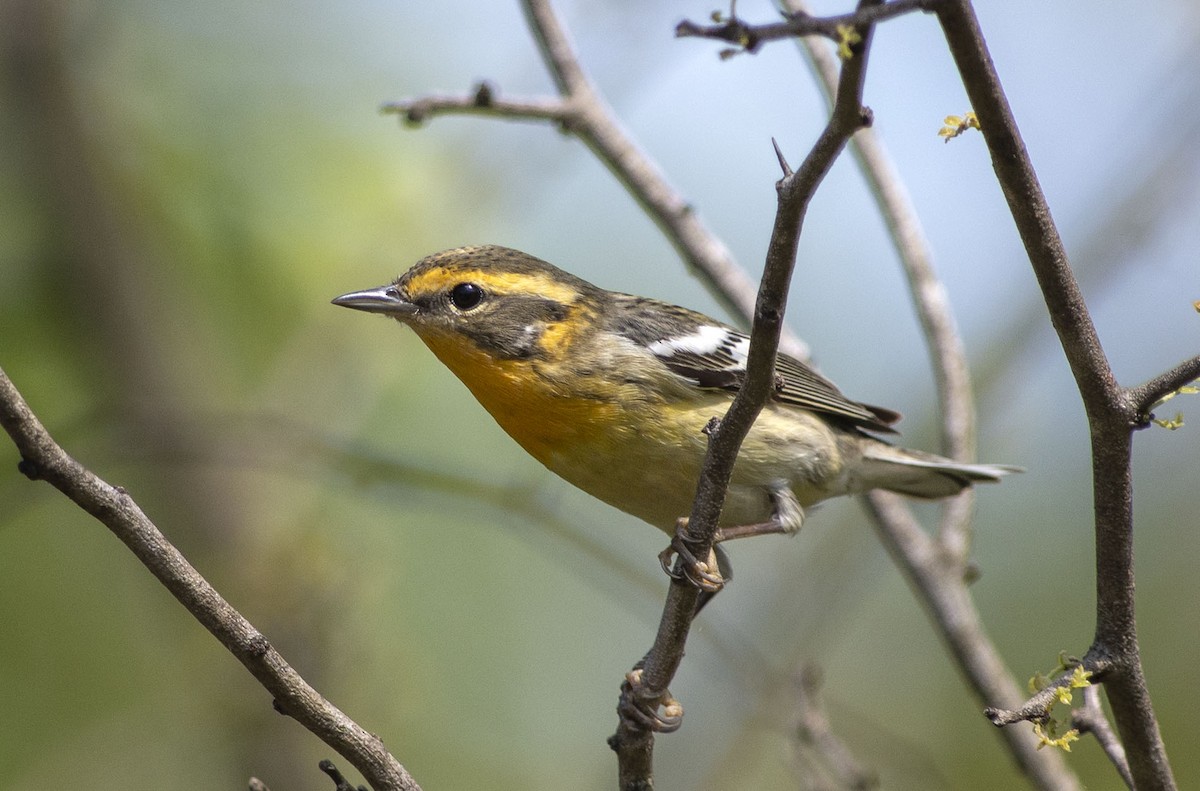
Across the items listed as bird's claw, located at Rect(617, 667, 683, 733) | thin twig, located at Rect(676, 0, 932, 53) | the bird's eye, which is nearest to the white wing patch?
the bird's eye

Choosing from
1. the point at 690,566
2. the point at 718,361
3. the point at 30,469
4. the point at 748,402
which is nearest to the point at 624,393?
the point at 718,361

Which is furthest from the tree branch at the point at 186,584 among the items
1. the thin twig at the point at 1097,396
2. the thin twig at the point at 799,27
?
the thin twig at the point at 1097,396

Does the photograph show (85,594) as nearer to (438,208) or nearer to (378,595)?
(378,595)

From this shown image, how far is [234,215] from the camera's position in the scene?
7.67 meters

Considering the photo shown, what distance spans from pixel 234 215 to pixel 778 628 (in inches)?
180

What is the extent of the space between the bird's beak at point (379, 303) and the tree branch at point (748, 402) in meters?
2.02

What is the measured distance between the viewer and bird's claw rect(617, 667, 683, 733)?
12.2 feet

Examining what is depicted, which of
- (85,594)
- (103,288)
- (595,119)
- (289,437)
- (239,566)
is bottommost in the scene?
(85,594)

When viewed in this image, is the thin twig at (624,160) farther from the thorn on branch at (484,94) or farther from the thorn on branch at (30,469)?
the thorn on branch at (30,469)

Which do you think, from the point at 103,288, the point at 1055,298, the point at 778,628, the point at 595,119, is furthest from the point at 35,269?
the point at 1055,298

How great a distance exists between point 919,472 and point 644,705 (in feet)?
8.83

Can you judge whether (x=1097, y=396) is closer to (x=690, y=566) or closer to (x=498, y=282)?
(x=690, y=566)

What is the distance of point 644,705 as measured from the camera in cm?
374

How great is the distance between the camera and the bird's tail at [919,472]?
5824 mm
